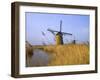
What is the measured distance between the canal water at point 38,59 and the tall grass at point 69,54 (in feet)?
0.11

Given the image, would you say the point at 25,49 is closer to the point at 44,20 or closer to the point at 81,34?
the point at 44,20

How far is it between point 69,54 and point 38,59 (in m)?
0.28

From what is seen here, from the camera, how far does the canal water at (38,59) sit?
6.16 ft

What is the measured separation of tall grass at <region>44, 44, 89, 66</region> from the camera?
1956 mm

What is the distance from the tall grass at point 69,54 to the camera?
1.96m

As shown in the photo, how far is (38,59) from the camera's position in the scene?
190 cm

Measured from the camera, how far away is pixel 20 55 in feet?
6.01

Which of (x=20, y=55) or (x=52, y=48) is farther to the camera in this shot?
(x=52, y=48)

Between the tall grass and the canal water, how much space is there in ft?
0.11

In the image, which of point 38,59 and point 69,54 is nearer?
point 38,59

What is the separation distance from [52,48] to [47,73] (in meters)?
0.20

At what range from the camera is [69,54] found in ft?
6.63

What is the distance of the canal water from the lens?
1.88 m

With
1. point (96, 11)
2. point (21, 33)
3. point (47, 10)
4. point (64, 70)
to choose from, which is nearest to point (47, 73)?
point (64, 70)
